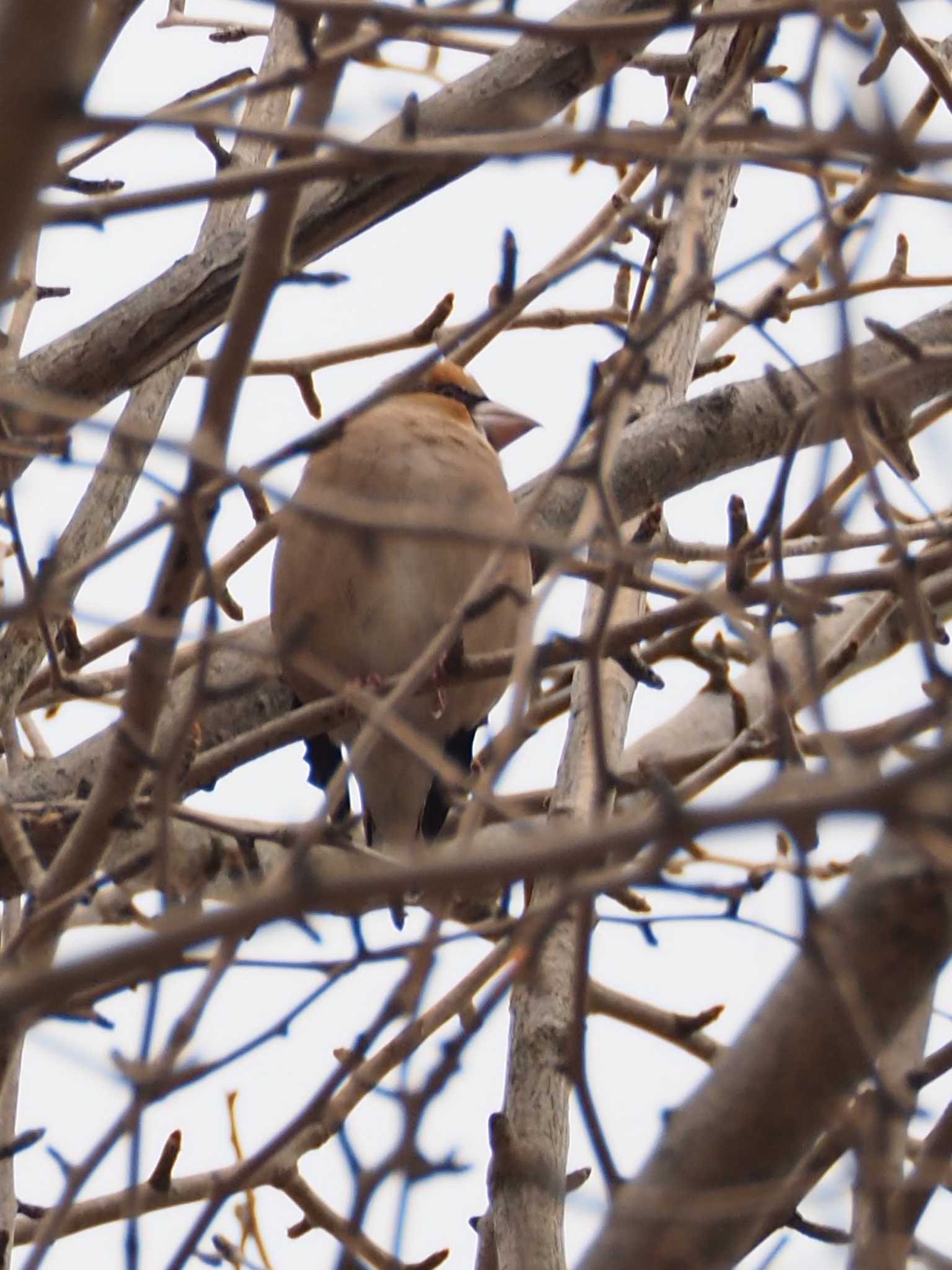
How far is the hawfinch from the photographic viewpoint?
4.82 metres

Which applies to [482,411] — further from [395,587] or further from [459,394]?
[395,587]

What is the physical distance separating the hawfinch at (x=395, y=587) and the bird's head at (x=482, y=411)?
74 centimetres

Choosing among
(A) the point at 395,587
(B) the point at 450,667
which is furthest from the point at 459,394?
(B) the point at 450,667

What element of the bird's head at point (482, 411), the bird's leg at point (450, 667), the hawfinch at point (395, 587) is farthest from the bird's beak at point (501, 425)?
the bird's leg at point (450, 667)

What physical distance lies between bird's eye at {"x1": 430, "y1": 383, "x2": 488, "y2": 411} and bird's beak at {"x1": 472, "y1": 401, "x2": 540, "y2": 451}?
0.05 m

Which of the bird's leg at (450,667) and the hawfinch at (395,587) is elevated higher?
the hawfinch at (395,587)

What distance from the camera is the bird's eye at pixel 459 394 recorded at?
20.0 feet

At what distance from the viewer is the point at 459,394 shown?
6.18m

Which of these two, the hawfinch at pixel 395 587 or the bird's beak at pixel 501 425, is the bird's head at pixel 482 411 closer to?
the bird's beak at pixel 501 425

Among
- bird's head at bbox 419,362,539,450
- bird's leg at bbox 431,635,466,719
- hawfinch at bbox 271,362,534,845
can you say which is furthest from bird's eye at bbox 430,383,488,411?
bird's leg at bbox 431,635,466,719

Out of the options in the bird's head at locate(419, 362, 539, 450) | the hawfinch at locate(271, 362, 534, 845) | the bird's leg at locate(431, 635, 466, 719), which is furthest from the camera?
the bird's head at locate(419, 362, 539, 450)

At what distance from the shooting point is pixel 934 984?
2.00m

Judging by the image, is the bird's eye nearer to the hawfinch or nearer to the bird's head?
the bird's head

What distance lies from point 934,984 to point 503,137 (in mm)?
1040
